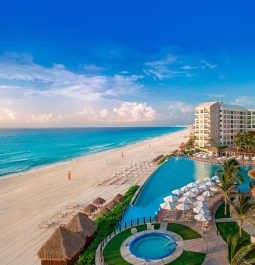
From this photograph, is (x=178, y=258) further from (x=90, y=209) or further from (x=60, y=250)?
(x=90, y=209)

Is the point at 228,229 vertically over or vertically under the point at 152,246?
over

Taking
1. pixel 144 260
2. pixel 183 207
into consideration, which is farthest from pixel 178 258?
pixel 183 207

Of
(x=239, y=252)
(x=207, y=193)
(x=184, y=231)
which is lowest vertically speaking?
(x=184, y=231)

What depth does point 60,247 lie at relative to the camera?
16.4 metres

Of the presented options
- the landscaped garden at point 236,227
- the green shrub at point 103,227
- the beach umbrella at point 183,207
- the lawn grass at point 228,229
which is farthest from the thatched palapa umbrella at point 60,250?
the lawn grass at point 228,229

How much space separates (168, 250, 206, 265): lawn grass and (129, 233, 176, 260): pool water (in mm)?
864

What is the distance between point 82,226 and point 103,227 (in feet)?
8.28

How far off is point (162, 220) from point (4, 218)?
17.5 meters

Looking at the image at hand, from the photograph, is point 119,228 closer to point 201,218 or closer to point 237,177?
point 201,218

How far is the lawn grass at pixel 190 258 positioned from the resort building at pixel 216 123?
55586 millimetres

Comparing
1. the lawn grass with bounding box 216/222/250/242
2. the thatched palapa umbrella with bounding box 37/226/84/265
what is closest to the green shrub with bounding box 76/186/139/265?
the thatched palapa umbrella with bounding box 37/226/84/265

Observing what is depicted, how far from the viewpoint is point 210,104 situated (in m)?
72.4

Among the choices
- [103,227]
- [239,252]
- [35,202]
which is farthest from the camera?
[35,202]

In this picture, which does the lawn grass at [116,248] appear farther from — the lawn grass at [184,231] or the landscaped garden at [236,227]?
the landscaped garden at [236,227]
